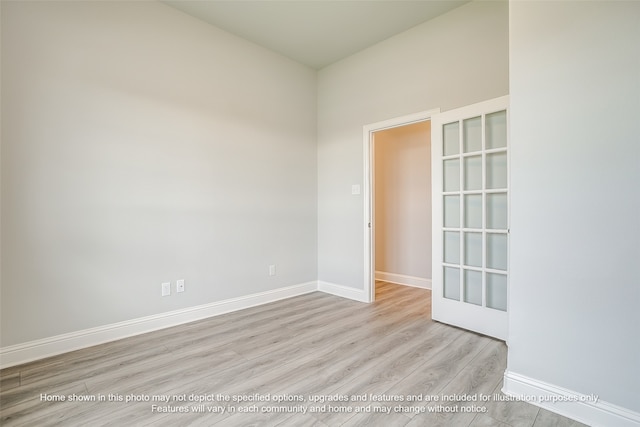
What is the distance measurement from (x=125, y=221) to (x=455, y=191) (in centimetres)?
305

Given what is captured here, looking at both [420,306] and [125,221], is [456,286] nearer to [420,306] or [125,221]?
[420,306]

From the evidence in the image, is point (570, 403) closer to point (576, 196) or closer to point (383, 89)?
point (576, 196)

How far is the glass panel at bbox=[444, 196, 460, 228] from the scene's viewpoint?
9.09ft

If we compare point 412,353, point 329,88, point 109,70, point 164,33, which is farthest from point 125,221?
point 329,88

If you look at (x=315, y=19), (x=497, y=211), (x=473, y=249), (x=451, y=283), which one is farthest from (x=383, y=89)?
(x=451, y=283)

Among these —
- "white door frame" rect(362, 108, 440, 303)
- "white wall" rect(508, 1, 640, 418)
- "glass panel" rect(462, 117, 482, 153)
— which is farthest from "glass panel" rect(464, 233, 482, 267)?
"white door frame" rect(362, 108, 440, 303)

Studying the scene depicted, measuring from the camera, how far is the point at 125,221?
2486 mm

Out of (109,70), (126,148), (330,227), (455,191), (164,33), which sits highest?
(164,33)

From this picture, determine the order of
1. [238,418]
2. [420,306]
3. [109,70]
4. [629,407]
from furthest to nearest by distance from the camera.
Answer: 1. [420,306]
2. [109,70]
3. [238,418]
4. [629,407]

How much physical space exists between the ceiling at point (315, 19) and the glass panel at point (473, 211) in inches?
73.3

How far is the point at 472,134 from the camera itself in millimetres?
2652

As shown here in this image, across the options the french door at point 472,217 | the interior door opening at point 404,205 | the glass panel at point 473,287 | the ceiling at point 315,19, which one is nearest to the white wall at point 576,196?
the french door at point 472,217

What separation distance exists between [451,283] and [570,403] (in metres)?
1.34

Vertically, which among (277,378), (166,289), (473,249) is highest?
(473,249)
